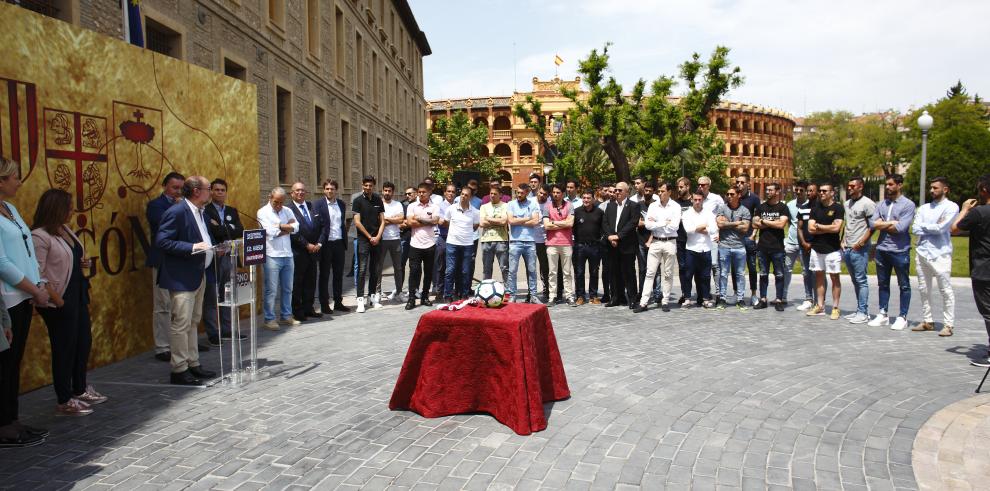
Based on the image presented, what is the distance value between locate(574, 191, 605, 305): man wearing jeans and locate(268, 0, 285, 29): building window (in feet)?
37.1

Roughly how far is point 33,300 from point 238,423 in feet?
6.16

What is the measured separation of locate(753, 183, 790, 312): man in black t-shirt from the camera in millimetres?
10438

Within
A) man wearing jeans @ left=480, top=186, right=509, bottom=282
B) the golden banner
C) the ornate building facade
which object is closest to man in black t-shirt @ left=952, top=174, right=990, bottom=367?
man wearing jeans @ left=480, top=186, right=509, bottom=282

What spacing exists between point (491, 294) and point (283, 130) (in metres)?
14.5

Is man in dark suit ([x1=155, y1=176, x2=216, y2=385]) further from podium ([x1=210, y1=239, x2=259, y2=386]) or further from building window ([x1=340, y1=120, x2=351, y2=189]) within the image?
building window ([x1=340, y1=120, x2=351, y2=189])

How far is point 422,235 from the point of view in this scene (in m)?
11.1

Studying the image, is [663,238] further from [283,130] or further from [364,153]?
[364,153]

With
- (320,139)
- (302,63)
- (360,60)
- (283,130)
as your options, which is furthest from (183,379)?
(360,60)

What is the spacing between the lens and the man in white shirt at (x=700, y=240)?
10406 mm

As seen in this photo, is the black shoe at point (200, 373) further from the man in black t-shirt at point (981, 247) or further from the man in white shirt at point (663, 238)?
the man in black t-shirt at point (981, 247)

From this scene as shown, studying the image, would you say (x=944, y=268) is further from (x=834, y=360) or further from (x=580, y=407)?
(x=580, y=407)

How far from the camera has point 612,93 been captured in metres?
34.0

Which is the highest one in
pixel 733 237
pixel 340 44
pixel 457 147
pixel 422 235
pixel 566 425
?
pixel 457 147

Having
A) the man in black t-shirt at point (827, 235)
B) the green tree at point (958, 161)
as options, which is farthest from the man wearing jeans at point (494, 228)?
the green tree at point (958, 161)
